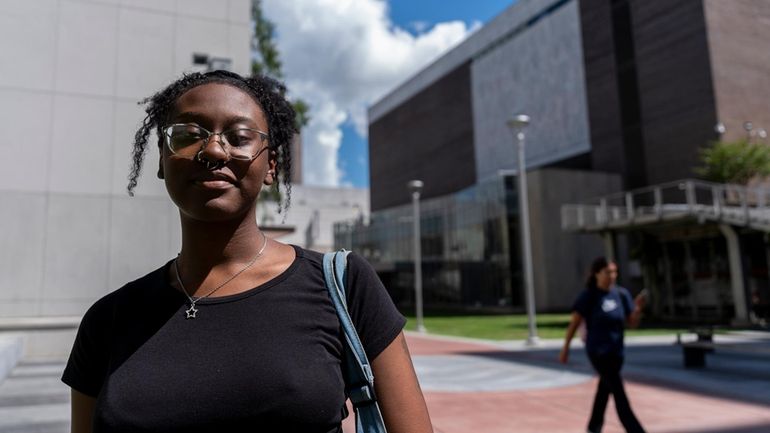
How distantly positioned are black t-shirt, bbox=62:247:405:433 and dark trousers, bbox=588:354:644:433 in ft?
15.5

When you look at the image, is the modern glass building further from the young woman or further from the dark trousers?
the young woman

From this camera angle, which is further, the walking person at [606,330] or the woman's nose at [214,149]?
the walking person at [606,330]

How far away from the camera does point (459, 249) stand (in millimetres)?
37031

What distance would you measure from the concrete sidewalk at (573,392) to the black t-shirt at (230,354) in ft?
17.4

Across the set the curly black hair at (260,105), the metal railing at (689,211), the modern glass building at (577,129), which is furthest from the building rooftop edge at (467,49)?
the curly black hair at (260,105)

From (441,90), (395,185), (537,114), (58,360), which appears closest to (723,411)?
(58,360)

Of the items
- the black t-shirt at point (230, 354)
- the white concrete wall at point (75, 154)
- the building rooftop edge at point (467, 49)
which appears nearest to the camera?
the black t-shirt at point (230, 354)

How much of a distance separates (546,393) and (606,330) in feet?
10.3

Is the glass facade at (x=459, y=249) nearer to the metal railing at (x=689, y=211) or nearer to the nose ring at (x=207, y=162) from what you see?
the metal railing at (x=689, y=211)

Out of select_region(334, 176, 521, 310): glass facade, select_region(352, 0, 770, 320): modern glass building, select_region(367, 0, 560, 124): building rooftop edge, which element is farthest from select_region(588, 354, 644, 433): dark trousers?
select_region(367, 0, 560, 124): building rooftop edge

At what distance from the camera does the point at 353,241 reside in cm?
4934

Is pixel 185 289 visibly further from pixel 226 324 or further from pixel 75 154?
pixel 75 154

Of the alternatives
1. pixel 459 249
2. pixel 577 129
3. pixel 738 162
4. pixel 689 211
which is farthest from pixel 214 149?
pixel 577 129

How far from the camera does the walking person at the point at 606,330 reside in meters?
5.48
